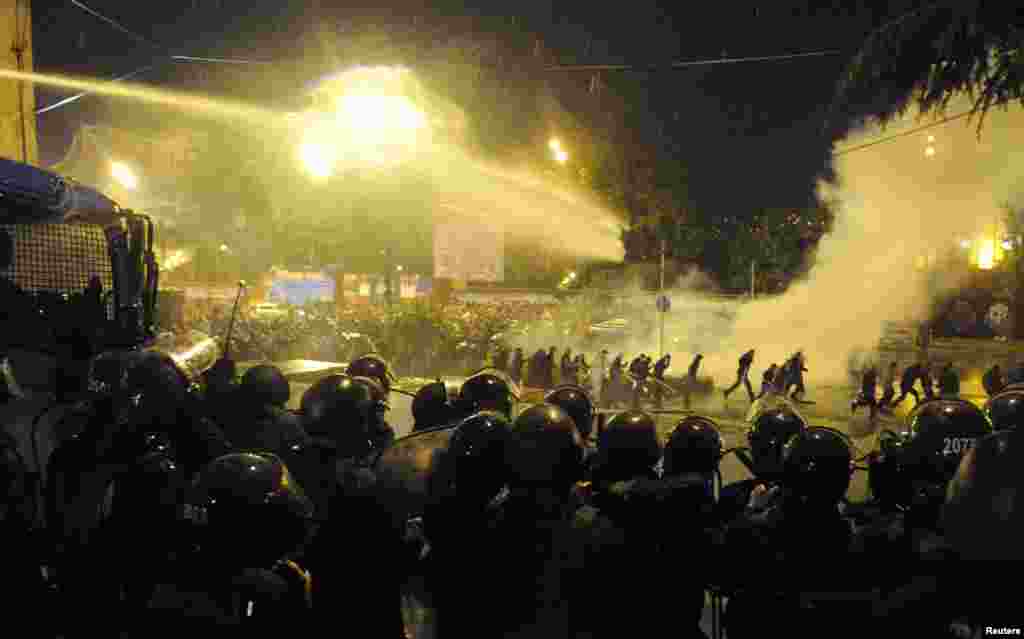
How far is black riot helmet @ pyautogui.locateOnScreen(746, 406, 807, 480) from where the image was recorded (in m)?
4.18

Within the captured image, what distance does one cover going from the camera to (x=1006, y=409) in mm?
4246

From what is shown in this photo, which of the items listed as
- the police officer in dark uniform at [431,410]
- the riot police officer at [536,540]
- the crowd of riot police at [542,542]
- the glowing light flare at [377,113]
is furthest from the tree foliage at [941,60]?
the glowing light flare at [377,113]

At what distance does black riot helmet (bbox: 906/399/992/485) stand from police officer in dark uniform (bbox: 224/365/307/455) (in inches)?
124

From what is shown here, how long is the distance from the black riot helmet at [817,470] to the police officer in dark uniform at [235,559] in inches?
72.2

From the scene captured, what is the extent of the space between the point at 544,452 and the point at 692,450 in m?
1.00

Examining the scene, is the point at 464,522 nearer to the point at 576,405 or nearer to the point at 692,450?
the point at 692,450

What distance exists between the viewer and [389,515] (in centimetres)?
320

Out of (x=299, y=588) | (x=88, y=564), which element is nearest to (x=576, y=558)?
(x=299, y=588)

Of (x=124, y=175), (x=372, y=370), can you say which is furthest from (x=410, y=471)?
(x=124, y=175)

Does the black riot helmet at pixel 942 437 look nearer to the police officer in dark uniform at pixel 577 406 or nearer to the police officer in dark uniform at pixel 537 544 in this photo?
the police officer in dark uniform at pixel 577 406

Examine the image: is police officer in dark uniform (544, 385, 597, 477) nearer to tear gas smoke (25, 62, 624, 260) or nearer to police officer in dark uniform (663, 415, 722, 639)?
police officer in dark uniform (663, 415, 722, 639)

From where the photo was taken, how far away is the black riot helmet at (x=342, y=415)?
4195 millimetres

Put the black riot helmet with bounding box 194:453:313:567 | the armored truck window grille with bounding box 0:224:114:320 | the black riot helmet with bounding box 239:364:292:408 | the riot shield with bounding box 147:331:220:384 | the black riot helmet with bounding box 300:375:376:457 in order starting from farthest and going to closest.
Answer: the riot shield with bounding box 147:331:220:384
the armored truck window grille with bounding box 0:224:114:320
the black riot helmet with bounding box 239:364:292:408
the black riot helmet with bounding box 300:375:376:457
the black riot helmet with bounding box 194:453:313:567

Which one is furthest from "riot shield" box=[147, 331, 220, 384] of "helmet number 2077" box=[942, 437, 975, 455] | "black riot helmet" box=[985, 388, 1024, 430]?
"black riot helmet" box=[985, 388, 1024, 430]
